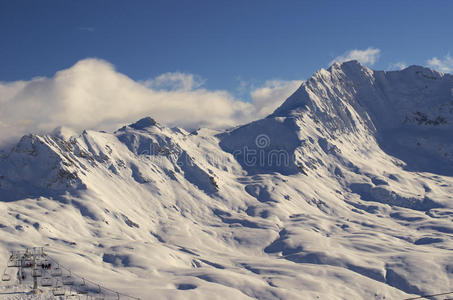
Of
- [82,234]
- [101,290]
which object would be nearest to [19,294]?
[101,290]

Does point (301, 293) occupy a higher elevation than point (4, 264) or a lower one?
lower

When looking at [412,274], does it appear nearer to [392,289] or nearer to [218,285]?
[392,289]

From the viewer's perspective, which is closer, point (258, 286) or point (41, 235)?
point (258, 286)

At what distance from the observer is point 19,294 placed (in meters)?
108

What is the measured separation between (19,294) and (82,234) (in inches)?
3637

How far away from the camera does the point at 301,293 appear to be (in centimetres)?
16750

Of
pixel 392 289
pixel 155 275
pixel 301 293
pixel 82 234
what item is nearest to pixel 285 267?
pixel 301 293

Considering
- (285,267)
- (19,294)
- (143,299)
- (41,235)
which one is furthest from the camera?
(285,267)

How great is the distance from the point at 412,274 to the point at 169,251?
4221 inches

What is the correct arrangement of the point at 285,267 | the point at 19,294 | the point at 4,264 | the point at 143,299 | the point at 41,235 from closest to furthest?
the point at 19,294 → the point at 143,299 → the point at 4,264 → the point at 41,235 → the point at 285,267

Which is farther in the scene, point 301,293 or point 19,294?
point 301,293

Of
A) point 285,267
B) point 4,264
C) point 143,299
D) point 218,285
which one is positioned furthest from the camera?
point 285,267

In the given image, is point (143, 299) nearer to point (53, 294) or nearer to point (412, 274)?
point (53, 294)

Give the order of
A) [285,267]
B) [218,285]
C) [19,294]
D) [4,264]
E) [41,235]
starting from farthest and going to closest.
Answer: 1. [285,267]
2. [41,235]
3. [218,285]
4. [4,264]
5. [19,294]
